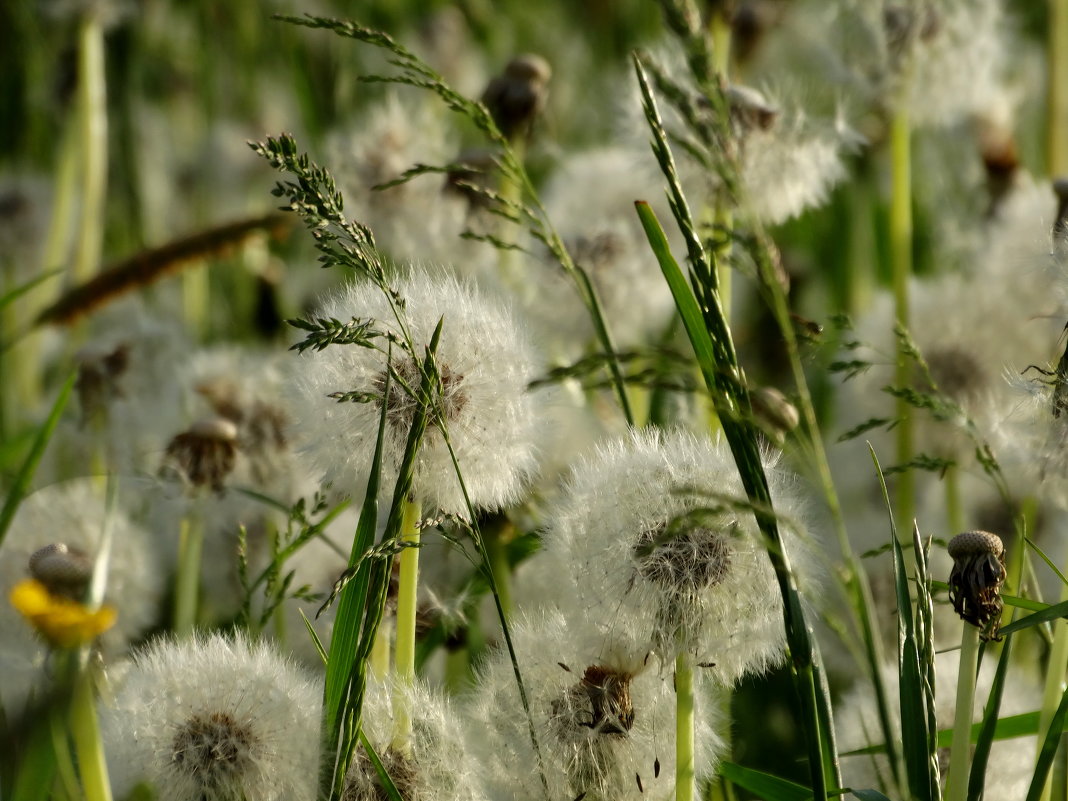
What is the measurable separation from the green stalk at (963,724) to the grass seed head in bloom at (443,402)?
47cm

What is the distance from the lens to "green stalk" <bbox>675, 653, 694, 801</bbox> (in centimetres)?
117

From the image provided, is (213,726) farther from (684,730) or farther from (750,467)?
(750,467)

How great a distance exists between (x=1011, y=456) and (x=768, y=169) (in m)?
0.63

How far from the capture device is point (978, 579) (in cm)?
111

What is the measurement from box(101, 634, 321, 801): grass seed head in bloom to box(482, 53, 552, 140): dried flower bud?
1228mm

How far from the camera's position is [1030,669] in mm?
1856

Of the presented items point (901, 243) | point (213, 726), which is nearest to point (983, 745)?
point (213, 726)

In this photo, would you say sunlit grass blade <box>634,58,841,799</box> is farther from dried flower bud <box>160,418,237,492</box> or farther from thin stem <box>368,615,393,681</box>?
dried flower bud <box>160,418,237,492</box>

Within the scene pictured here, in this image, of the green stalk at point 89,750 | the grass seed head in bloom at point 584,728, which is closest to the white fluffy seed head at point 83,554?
the green stalk at point 89,750

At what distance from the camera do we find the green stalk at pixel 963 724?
111cm

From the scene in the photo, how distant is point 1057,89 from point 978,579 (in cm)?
228

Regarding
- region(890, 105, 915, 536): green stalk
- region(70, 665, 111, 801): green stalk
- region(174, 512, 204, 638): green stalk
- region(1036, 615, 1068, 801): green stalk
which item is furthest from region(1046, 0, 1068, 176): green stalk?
region(70, 665, 111, 801): green stalk

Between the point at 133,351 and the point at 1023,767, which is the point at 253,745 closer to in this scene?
the point at 1023,767

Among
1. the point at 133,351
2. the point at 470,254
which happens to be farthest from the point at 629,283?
the point at 133,351
